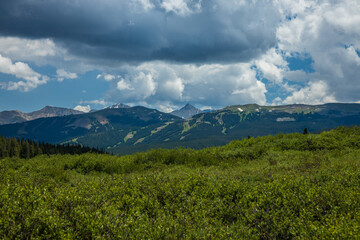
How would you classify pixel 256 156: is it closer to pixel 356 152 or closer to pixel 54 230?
pixel 356 152

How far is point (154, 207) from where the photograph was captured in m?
14.5

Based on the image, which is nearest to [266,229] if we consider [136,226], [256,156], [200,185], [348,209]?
[348,209]

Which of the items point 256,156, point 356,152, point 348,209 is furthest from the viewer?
point 256,156

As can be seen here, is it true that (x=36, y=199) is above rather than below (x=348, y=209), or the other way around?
above

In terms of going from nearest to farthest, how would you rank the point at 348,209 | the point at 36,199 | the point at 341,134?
the point at 36,199
the point at 348,209
the point at 341,134

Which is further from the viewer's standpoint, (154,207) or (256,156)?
(256,156)

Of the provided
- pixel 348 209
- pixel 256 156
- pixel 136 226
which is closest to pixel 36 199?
pixel 136 226

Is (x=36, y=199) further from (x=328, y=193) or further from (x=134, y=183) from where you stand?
(x=328, y=193)

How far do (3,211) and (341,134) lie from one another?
53.1 m

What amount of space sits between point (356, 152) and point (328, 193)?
26.2 meters

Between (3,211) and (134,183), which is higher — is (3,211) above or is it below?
above

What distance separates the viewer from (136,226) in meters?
10.7

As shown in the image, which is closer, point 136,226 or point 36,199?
point 136,226

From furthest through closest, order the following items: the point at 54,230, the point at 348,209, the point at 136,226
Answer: the point at 348,209, the point at 136,226, the point at 54,230
